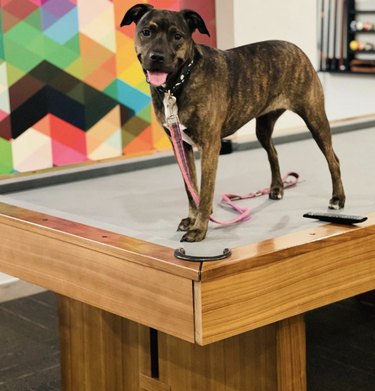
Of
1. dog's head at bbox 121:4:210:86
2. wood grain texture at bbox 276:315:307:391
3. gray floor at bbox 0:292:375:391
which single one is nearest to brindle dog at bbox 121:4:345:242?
dog's head at bbox 121:4:210:86

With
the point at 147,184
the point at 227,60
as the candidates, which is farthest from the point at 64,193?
the point at 227,60

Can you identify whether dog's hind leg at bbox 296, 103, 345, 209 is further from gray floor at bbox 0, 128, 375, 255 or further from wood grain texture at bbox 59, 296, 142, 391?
wood grain texture at bbox 59, 296, 142, 391

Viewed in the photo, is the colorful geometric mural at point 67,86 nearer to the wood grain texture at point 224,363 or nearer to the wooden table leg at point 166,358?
the wooden table leg at point 166,358

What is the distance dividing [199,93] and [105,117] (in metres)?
2.02

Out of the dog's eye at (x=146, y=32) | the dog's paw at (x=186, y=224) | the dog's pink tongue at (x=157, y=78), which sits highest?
the dog's eye at (x=146, y=32)

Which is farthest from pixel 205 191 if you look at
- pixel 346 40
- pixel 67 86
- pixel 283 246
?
pixel 346 40

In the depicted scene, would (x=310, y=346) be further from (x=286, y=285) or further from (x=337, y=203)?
(x=286, y=285)

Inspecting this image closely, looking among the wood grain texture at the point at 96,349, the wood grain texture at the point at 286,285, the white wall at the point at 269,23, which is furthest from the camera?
the white wall at the point at 269,23

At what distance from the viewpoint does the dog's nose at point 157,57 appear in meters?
1.84

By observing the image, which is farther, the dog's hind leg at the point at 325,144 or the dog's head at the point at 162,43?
the dog's hind leg at the point at 325,144

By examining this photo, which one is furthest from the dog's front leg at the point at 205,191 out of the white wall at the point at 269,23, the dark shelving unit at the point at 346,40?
the dark shelving unit at the point at 346,40

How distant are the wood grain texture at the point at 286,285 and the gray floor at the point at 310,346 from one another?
2.99 ft

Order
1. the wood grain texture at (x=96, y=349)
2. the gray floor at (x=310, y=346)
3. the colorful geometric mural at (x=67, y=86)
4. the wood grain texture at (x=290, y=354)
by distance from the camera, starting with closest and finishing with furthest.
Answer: the wood grain texture at (x=290, y=354), the wood grain texture at (x=96, y=349), the gray floor at (x=310, y=346), the colorful geometric mural at (x=67, y=86)

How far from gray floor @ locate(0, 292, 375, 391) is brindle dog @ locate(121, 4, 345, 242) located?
34.1 inches
